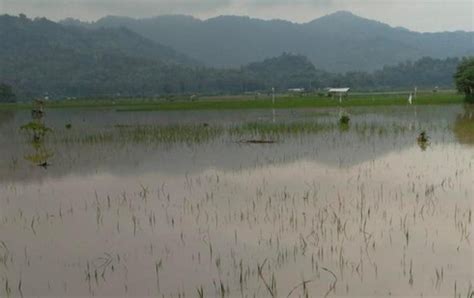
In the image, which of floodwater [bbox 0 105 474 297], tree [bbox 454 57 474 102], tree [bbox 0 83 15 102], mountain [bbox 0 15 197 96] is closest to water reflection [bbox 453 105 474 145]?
floodwater [bbox 0 105 474 297]

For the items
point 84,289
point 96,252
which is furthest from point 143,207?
point 84,289

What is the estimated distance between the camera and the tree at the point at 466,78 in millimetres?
35250

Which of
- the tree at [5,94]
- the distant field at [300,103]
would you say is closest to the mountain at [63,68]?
the tree at [5,94]

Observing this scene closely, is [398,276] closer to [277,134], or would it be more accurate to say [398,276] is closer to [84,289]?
[84,289]

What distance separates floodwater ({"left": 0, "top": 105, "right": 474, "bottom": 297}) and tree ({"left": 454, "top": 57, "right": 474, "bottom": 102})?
22.5 metres

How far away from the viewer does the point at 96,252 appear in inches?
258

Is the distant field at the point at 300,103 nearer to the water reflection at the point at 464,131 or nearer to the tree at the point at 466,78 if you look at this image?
the tree at the point at 466,78

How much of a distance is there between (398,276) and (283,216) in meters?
2.59

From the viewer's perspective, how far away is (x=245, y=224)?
745cm

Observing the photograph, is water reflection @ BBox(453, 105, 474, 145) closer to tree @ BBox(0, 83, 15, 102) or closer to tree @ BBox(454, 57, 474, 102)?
tree @ BBox(454, 57, 474, 102)

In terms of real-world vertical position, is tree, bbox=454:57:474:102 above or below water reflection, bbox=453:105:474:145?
above

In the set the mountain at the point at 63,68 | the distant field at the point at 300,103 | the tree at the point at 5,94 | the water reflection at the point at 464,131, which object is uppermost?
the mountain at the point at 63,68

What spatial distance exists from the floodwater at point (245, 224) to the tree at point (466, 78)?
22.5 metres

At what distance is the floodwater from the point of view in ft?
17.8
